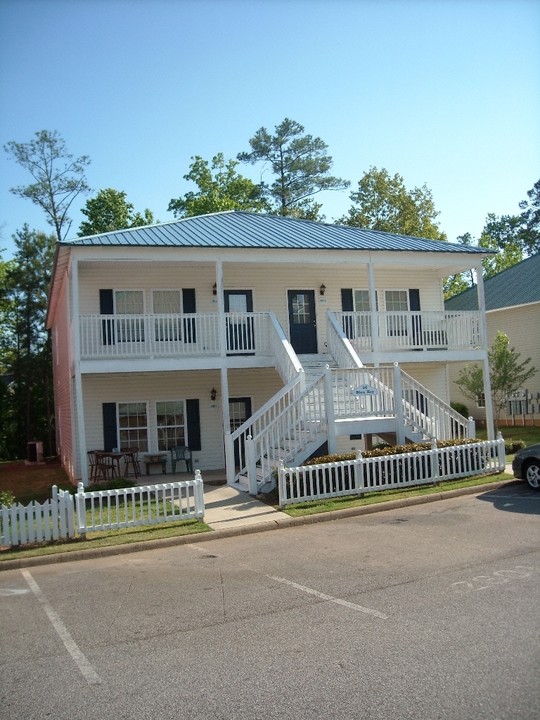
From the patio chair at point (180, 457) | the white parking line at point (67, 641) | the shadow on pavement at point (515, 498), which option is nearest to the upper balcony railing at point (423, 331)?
the patio chair at point (180, 457)

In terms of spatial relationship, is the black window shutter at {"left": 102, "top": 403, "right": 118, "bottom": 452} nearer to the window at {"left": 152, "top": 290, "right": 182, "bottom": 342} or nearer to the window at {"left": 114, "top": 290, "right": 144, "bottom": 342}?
the window at {"left": 114, "top": 290, "right": 144, "bottom": 342}

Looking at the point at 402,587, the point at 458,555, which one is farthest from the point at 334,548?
the point at 402,587

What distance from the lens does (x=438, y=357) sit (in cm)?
2141

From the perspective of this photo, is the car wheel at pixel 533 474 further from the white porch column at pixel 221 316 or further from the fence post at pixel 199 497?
the white porch column at pixel 221 316

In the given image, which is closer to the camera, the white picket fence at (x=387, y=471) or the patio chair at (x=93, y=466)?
the white picket fence at (x=387, y=471)

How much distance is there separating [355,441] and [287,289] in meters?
5.12

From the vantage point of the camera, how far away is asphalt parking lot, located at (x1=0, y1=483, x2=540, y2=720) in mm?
5211

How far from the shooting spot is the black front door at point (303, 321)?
22.4 m

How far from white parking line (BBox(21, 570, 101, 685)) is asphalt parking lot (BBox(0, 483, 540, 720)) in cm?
2

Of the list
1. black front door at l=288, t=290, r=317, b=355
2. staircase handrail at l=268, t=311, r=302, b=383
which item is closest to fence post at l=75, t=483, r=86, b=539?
staircase handrail at l=268, t=311, r=302, b=383

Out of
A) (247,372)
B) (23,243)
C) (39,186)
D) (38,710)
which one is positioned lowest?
(38,710)

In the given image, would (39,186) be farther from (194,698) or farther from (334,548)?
(194,698)

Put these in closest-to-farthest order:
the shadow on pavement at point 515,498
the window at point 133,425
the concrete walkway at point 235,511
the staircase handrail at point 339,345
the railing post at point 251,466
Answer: the shadow on pavement at point 515,498
the concrete walkway at point 235,511
the railing post at point 251,466
the staircase handrail at point 339,345
the window at point 133,425

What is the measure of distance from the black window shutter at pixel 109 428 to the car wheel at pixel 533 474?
11462 millimetres
